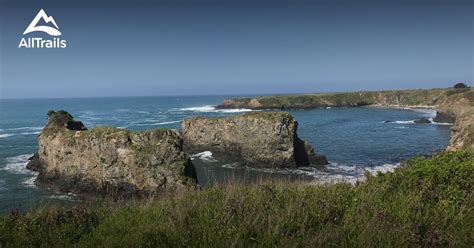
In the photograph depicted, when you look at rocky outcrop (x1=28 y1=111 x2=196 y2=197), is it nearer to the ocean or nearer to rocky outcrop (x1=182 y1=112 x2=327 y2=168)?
the ocean

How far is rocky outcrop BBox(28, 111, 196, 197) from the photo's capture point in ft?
114

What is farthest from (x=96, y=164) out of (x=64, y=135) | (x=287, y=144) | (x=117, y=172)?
(x=287, y=144)

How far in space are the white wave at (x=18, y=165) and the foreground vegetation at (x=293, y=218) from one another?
145ft

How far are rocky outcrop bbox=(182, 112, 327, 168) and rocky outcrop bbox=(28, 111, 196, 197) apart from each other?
18229 millimetres

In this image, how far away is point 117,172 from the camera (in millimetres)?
36719

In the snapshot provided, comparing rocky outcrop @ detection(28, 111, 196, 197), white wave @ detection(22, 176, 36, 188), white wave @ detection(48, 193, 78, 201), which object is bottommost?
white wave @ detection(48, 193, 78, 201)

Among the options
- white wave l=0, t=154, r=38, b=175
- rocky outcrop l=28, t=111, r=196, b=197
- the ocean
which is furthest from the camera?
white wave l=0, t=154, r=38, b=175

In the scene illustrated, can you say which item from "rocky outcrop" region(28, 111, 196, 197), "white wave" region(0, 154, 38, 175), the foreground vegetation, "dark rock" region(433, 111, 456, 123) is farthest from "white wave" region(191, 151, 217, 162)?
"dark rock" region(433, 111, 456, 123)

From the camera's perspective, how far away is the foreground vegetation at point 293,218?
654 cm

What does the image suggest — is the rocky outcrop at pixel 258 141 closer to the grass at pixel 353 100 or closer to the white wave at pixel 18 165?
the white wave at pixel 18 165

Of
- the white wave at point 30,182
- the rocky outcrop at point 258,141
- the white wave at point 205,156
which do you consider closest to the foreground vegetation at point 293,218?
the white wave at point 30,182

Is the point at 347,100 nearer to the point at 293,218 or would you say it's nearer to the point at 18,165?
the point at 18,165

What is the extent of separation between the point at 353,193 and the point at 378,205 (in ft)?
3.33

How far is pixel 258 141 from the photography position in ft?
178
